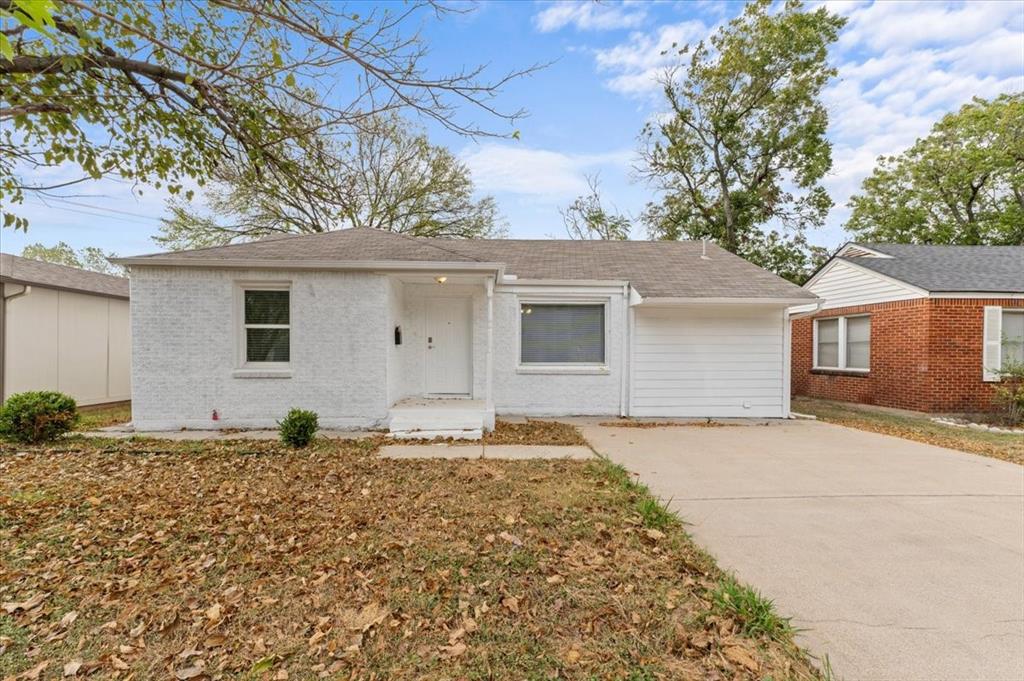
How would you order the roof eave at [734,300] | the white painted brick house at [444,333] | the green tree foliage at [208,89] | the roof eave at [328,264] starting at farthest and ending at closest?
1. the roof eave at [734,300]
2. the white painted brick house at [444,333]
3. the roof eave at [328,264]
4. the green tree foliage at [208,89]

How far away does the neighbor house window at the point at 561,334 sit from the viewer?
943cm

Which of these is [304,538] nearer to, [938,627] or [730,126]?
[938,627]

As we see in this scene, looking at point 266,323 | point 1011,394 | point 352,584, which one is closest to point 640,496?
point 352,584

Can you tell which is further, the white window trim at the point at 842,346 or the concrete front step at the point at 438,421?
the white window trim at the point at 842,346

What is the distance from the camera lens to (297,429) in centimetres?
648

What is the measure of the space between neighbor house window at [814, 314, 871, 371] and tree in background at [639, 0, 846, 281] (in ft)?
27.3

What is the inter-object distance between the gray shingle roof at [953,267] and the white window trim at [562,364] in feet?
23.8

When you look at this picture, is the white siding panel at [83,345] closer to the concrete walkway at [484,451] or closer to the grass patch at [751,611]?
the concrete walkway at [484,451]

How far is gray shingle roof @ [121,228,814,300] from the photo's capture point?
311 inches

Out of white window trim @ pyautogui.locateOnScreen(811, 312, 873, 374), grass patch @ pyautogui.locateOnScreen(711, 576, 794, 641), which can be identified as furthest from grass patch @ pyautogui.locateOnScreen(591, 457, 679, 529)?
white window trim @ pyautogui.locateOnScreen(811, 312, 873, 374)

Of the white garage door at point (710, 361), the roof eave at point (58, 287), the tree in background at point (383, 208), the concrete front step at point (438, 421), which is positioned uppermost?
the tree in background at point (383, 208)

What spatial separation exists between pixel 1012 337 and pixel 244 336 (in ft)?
53.1

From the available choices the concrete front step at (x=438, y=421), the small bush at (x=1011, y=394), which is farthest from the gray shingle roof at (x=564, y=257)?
the small bush at (x=1011, y=394)

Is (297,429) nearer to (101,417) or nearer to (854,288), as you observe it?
(101,417)
